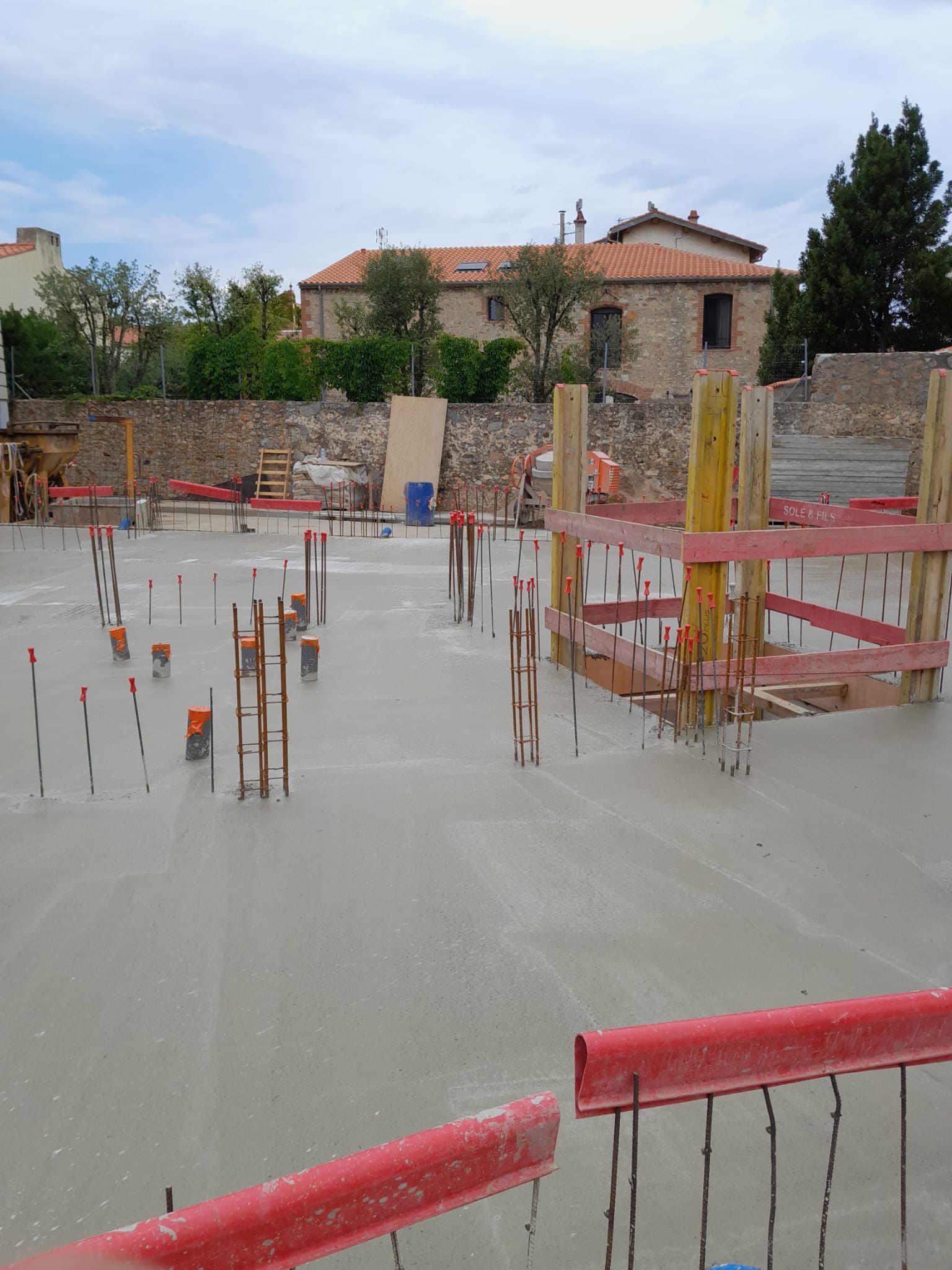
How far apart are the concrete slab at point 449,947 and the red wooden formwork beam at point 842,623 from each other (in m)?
0.61

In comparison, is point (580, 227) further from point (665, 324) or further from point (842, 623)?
point (842, 623)

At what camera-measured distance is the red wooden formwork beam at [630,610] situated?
24.8ft

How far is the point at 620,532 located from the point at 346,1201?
5002 millimetres

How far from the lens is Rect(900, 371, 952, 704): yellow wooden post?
586 cm

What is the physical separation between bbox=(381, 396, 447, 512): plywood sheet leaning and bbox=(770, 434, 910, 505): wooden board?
716cm

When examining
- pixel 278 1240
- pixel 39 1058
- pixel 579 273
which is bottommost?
pixel 39 1058

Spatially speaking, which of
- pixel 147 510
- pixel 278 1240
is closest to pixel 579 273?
pixel 147 510

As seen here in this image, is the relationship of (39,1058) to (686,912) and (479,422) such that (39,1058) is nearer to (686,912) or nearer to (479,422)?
(686,912)

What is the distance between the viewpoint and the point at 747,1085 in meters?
1.84

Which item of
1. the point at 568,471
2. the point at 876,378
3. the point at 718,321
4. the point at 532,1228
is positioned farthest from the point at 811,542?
the point at 718,321

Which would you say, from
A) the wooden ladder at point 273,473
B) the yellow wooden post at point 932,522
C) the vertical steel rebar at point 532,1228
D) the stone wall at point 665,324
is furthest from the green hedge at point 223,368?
the vertical steel rebar at point 532,1228

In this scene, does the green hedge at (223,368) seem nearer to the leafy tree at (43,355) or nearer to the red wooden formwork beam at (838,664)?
the leafy tree at (43,355)

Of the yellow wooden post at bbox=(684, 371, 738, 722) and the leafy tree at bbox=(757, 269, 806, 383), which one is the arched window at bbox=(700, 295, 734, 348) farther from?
the yellow wooden post at bbox=(684, 371, 738, 722)

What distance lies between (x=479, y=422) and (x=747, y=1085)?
66.4 feet
